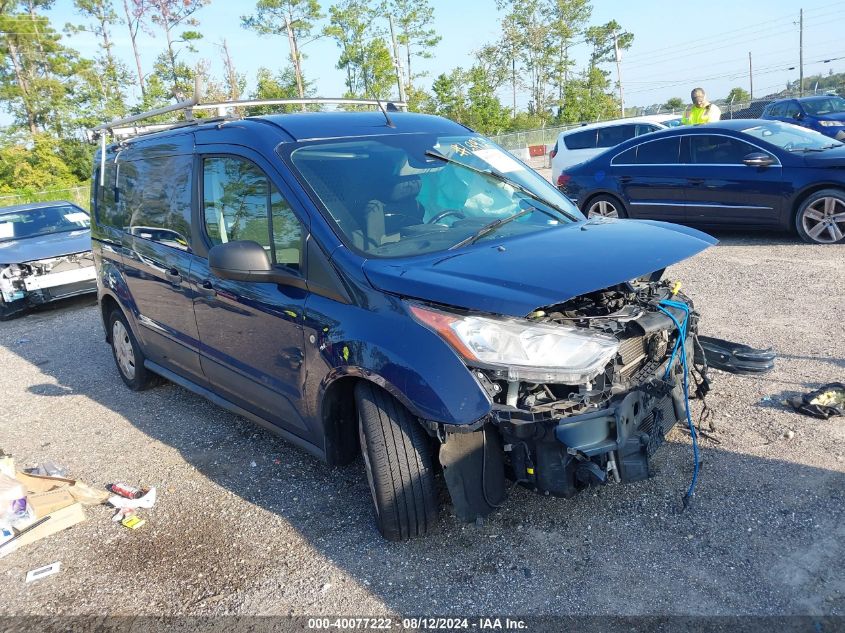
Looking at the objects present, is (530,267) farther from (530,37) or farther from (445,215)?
(530,37)

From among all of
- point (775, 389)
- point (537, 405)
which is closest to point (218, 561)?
point (537, 405)

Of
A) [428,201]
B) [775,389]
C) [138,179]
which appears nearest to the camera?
[428,201]

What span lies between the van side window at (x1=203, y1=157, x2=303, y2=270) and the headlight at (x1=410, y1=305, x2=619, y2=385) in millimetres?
938

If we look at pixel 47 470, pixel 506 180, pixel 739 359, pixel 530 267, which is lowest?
pixel 47 470

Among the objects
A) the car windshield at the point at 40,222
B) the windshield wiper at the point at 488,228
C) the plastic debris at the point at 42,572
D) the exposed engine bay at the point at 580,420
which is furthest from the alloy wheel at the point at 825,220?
the car windshield at the point at 40,222

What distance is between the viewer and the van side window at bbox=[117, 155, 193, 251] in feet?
13.8

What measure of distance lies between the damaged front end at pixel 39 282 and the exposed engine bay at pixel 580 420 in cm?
778

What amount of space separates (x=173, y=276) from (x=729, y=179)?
715 cm

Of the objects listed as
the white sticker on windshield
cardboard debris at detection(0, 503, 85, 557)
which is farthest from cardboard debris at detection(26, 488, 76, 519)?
the white sticker on windshield

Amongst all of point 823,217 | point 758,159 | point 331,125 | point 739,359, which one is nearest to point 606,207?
point 758,159

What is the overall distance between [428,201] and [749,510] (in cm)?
215

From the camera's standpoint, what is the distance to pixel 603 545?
3.00m

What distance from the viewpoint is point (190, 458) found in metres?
4.33

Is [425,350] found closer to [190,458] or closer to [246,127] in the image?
[246,127]
